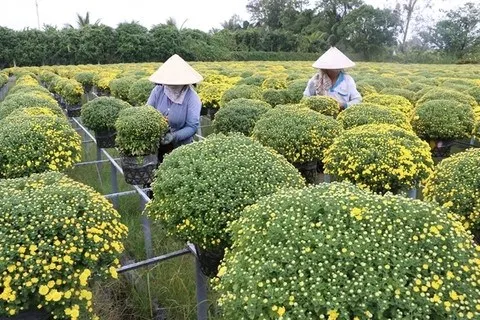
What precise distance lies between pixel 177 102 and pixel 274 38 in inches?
1765

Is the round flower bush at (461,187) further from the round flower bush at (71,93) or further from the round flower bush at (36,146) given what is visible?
the round flower bush at (71,93)

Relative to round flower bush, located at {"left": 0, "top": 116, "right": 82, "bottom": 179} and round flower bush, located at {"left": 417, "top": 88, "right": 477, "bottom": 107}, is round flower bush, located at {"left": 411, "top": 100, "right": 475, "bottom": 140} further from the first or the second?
round flower bush, located at {"left": 0, "top": 116, "right": 82, "bottom": 179}

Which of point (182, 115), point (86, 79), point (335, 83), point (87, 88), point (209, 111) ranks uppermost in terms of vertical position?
point (335, 83)

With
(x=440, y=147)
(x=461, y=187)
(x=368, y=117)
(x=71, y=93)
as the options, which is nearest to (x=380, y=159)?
(x=461, y=187)

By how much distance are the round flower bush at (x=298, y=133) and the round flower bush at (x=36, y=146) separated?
5.87 ft

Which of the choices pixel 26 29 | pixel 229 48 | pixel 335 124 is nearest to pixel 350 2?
pixel 229 48

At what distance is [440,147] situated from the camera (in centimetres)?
657

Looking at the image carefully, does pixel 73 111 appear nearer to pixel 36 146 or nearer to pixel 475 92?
pixel 36 146

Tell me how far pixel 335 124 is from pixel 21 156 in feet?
9.40

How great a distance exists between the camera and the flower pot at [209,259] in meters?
2.80

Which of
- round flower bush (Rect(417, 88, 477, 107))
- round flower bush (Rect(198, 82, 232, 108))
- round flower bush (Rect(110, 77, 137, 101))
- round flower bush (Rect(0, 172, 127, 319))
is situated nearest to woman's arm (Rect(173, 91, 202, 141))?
round flower bush (Rect(0, 172, 127, 319))

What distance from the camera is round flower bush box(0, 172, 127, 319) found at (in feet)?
6.83

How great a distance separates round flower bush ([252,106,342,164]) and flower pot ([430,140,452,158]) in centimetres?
272

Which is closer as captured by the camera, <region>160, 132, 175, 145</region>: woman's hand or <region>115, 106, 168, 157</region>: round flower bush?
<region>115, 106, 168, 157</region>: round flower bush
